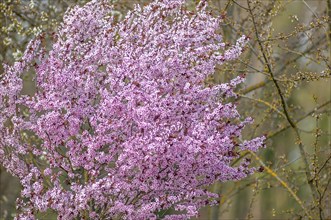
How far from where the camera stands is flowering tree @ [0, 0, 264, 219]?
6809mm

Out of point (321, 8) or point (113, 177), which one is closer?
point (113, 177)

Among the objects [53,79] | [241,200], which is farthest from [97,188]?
[241,200]

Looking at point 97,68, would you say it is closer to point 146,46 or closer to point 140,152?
point 146,46

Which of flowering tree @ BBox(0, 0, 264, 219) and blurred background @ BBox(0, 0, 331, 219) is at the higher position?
blurred background @ BBox(0, 0, 331, 219)

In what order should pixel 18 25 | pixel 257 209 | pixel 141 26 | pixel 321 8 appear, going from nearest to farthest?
pixel 141 26 → pixel 18 25 → pixel 321 8 → pixel 257 209

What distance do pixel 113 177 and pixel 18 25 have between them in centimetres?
430

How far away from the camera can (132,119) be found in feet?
23.1

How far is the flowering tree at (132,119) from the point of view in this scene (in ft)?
22.3

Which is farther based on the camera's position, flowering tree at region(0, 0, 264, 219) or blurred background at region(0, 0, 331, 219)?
blurred background at region(0, 0, 331, 219)

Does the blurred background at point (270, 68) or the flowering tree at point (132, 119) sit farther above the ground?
the blurred background at point (270, 68)

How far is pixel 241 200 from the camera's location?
23859mm

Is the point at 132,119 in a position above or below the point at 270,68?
below

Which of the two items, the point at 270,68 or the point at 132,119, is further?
the point at 270,68

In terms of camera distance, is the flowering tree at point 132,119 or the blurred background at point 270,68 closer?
the flowering tree at point 132,119
